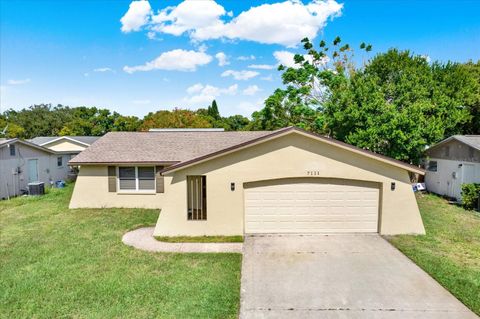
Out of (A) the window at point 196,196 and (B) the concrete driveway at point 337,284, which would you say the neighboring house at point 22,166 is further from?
(B) the concrete driveway at point 337,284

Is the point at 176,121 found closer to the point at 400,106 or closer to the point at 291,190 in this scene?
the point at 400,106

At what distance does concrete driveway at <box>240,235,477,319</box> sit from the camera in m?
5.52

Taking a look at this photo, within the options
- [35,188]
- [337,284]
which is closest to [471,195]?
[337,284]

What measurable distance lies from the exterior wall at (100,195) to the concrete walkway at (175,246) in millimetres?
4451

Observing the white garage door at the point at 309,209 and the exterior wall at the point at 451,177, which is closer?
the white garage door at the point at 309,209

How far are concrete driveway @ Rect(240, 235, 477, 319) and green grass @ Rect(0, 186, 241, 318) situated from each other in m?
0.56

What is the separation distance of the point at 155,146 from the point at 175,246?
26.2ft

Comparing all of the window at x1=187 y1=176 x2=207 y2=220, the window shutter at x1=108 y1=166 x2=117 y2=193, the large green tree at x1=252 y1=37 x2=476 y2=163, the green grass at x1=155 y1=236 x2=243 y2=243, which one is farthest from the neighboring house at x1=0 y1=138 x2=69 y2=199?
the large green tree at x1=252 y1=37 x2=476 y2=163

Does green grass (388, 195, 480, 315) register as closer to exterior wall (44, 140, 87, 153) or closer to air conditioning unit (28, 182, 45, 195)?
air conditioning unit (28, 182, 45, 195)

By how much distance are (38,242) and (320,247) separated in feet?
29.9

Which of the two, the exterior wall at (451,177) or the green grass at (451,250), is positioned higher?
the exterior wall at (451,177)

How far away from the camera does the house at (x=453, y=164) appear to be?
49.8 feet

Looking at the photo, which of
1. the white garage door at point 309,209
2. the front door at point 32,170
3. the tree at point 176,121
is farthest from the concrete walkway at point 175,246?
the tree at point 176,121

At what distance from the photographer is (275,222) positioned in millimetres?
10086
